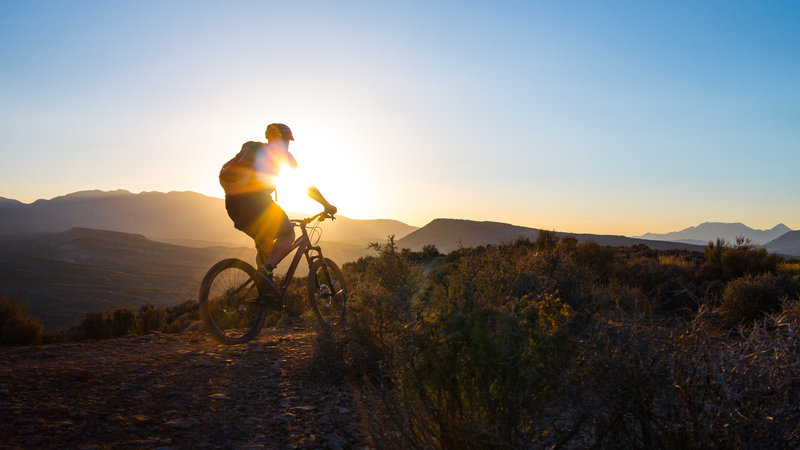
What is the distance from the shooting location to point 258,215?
193 inches

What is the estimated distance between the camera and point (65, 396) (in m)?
3.07

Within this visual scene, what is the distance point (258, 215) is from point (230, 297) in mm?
995

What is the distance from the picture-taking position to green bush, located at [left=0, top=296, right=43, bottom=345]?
6.87 metres

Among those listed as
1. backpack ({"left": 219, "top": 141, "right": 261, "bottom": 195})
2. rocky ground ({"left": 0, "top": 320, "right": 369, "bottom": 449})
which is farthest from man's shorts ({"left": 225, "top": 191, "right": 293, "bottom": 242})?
rocky ground ({"left": 0, "top": 320, "right": 369, "bottom": 449})

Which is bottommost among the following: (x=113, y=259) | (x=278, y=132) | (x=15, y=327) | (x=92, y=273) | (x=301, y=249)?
(x=92, y=273)

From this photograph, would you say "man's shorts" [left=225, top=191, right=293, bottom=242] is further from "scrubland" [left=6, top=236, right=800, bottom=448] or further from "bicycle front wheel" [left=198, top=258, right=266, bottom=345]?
"scrubland" [left=6, top=236, right=800, bottom=448]

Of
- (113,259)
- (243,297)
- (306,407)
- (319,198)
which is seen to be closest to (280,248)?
(243,297)

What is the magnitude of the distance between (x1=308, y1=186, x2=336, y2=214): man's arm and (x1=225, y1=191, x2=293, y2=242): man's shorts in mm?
563

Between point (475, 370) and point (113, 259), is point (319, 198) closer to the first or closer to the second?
point (475, 370)

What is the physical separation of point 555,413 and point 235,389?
108 inches

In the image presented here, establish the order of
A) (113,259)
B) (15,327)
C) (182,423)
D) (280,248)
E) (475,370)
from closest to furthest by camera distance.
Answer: (475,370), (182,423), (280,248), (15,327), (113,259)

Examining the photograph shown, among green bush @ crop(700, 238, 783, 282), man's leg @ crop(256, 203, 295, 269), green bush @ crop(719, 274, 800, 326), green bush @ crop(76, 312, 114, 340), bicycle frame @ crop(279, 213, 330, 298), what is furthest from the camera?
green bush @ crop(700, 238, 783, 282)

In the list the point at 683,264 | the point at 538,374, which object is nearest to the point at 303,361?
the point at 538,374

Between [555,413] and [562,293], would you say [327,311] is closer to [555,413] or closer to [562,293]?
[562,293]
